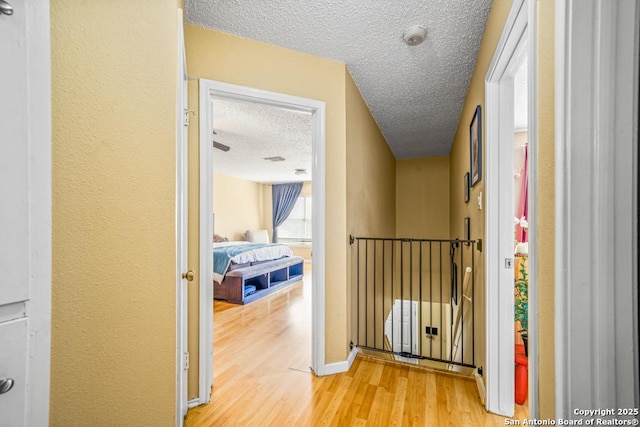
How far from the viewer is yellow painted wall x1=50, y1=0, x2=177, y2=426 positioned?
586mm

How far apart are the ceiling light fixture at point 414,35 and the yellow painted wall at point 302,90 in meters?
0.52

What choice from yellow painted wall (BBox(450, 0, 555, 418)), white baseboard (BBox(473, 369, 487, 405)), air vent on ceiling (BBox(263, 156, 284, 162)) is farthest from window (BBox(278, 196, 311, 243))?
yellow painted wall (BBox(450, 0, 555, 418))

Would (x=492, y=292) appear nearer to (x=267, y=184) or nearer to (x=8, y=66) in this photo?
(x=8, y=66)

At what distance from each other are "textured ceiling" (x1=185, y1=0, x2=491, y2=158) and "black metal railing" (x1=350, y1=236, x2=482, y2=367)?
4.48 ft

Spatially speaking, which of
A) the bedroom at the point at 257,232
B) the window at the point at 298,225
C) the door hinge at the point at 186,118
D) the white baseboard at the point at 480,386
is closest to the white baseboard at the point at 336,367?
the bedroom at the point at 257,232

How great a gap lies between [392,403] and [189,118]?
7.12 feet

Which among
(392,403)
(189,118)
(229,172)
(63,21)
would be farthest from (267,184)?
(63,21)

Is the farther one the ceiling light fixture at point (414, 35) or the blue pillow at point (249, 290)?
the blue pillow at point (249, 290)

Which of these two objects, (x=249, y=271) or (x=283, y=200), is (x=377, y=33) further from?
(x=283, y=200)

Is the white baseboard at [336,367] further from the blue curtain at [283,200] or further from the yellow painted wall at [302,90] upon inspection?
the blue curtain at [283,200]

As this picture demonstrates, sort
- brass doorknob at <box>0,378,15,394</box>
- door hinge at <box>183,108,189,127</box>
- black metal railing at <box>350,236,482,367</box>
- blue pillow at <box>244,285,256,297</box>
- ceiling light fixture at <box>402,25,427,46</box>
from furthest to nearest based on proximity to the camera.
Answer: blue pillow at <box>244,285,256,297</box> < black metal railing at <box>350,236,482,367</box> < ceiling light fixture at <box>402,25,427,46</box> < door hinge at <box>183,108,189,127</box> < brass doorknob at <box>0,378,15,394</box>

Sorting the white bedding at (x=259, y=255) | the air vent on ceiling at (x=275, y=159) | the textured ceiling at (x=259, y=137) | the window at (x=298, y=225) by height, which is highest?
the textured ceiling at (x=259, y=137)

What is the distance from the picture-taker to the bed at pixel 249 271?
4031 millimetres

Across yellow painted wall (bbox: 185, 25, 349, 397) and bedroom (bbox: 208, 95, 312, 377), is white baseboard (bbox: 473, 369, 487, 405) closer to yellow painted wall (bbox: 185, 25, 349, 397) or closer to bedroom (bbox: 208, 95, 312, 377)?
yellow painted wall (bbox: 185, 25, 349, 397)
